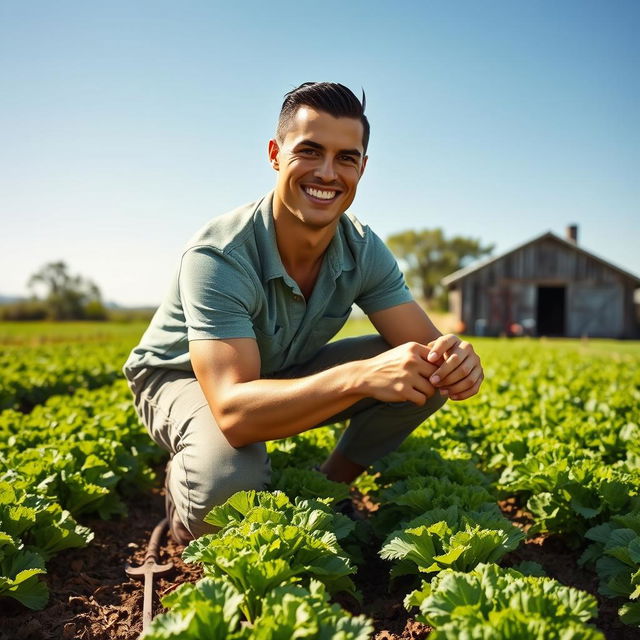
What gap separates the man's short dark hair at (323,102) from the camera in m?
2.85

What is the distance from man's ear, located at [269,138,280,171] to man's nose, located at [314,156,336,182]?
0.94ft

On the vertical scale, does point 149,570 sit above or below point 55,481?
below

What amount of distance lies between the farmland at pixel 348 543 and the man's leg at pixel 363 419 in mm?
143

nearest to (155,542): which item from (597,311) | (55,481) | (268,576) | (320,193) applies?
(55,481)

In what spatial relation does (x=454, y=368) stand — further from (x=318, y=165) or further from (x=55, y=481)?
(x=55, y=481)

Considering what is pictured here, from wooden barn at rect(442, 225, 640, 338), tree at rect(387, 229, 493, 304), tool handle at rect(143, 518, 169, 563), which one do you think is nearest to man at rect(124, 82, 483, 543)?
tool handle at rect(143, 518, 169, 563)

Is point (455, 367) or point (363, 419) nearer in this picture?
point (455, 367)

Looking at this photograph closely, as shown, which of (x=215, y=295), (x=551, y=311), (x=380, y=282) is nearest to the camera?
(x=215, y=295)

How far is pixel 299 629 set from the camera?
5.30ft

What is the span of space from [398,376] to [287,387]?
0.44m

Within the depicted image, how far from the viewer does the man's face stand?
2.86m

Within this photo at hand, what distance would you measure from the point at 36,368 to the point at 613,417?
8.06 m

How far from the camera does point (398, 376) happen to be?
2.36 metres

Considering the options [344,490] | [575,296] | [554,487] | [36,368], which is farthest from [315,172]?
[575,296]
